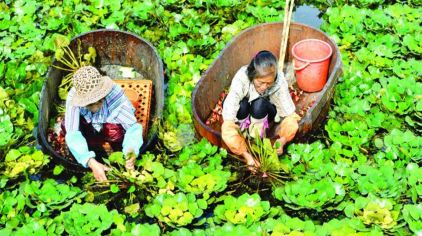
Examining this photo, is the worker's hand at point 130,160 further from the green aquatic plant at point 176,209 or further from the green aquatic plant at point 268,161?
the green aquatic plant at point 268,161

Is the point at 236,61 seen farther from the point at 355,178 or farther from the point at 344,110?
the point at 355,178

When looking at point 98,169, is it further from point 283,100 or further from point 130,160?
point 283,100

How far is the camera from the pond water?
5.70 m

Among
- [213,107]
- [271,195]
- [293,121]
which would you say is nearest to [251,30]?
[213,107]

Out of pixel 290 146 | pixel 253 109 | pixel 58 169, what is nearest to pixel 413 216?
pixel 290 146

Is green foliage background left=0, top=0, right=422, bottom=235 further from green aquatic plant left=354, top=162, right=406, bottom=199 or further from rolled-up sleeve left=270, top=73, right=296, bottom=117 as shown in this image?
rolled-up sleeve left=270, top=73, right=296, bottom=117

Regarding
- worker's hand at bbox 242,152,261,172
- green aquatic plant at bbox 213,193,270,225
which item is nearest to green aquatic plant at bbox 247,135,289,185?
worker's hand at bbox 242,152,261,172

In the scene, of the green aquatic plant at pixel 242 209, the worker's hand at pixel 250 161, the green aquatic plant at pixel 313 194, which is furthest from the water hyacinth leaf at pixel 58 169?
the green aquatic plant at pixel 313 194

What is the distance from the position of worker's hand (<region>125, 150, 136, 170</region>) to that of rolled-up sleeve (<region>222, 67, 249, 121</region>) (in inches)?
26.0

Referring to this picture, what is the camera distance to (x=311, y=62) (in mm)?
4629

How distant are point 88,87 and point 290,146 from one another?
1456mm

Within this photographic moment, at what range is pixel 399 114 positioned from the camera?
14.5 feet

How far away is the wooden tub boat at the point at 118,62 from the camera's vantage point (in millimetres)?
4285

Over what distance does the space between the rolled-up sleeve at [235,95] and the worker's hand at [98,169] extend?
87 centimetres
